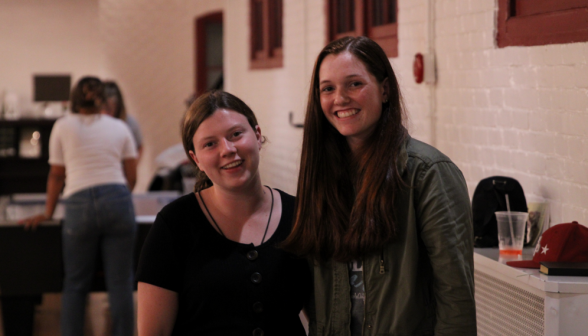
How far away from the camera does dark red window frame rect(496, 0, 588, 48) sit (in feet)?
8.84

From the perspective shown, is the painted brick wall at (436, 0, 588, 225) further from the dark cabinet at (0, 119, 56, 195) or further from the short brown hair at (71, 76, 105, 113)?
the dark cabinet at (0, 119, 56, 195)

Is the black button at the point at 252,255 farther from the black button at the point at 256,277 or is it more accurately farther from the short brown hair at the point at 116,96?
the short brown hair at the point at 116,96

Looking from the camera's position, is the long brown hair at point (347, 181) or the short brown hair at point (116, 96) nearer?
the long brown hair at point (347, 181)

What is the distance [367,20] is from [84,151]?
7.66 feet

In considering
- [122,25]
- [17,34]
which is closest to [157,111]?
[122,25]

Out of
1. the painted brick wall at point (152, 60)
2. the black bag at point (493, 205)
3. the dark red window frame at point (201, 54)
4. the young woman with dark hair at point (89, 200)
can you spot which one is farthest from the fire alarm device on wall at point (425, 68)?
the painted brick wall at point (152, 60)

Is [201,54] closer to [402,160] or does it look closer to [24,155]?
[24,155]

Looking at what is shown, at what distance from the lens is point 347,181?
1.91 meters

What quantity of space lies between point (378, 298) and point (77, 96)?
2911mm

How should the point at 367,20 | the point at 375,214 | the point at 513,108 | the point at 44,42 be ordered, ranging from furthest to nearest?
Answer: the point at 44,42, the point at 367,20, the point at 513,108, the point at 375,214

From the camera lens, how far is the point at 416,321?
69.6 inches

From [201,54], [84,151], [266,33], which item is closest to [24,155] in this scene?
[201,54]

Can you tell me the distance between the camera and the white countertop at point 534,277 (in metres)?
2.08

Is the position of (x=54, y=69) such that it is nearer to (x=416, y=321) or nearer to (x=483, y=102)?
(x=483, y=102)
